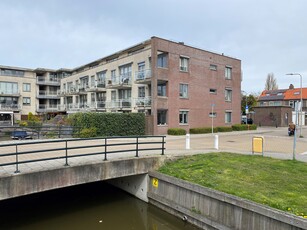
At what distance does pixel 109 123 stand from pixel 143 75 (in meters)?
8.14

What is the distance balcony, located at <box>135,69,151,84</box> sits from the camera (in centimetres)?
2794

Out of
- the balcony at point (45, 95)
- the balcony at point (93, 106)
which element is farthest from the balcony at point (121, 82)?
the balcony at point (45, 95)

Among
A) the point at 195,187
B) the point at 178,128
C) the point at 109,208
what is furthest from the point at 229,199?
the point at 178,128

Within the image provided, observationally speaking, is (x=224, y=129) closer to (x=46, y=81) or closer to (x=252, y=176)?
(x=252, y=176)

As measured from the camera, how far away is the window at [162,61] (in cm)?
2867

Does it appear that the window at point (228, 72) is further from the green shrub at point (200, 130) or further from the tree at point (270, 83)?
the tree at point (270, 83)

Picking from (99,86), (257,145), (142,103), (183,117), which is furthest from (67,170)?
(99,86)

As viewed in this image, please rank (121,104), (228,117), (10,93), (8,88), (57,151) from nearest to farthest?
(57,151)
(121,104)
(228,117)
(10,93)
(8,88)

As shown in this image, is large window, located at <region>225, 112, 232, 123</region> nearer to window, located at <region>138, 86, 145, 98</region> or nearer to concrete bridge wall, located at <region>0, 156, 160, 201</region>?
window, located at <region>138, 86, 145, 98</region>

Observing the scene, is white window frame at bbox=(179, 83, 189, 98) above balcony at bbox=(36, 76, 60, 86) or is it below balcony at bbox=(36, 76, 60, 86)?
below

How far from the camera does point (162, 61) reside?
29.0m

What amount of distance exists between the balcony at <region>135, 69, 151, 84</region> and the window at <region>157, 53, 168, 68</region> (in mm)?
1589

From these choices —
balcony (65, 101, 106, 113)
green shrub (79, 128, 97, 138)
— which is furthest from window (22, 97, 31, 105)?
green shrub (79, 128, 97, 138)

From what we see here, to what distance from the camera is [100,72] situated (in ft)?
132
